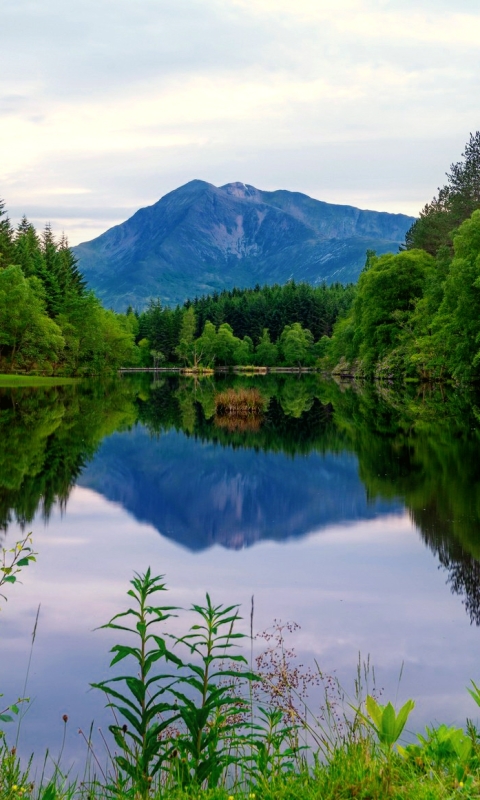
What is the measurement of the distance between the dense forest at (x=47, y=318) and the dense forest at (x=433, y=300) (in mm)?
34058

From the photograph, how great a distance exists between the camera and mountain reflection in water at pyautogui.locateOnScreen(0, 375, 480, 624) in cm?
1712

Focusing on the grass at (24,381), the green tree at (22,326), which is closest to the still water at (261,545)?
the grass at (24,381)

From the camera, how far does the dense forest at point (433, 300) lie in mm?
57188

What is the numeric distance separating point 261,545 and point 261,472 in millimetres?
8734

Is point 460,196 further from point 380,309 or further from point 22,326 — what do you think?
point 22,326

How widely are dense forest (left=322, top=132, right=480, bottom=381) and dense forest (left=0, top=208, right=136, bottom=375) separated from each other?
112ft

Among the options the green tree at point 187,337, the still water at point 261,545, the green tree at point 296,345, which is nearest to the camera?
the still water at point 261,545

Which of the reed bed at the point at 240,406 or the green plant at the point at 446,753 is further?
the reed bed at the point at 240,406

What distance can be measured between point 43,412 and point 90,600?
33346mm

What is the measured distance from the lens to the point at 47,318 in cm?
8275

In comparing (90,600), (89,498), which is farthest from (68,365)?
(90,600)

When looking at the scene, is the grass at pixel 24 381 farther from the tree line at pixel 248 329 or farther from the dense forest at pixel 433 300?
the tree line at pixel 248 329

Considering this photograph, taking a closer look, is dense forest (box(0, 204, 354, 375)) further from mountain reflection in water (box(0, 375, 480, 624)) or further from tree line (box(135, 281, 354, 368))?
mountain reflection in water (box(0, 375, 480, 624))

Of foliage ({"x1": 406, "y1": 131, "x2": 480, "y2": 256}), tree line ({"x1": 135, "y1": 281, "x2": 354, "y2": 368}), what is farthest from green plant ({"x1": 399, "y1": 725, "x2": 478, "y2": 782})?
tree line ({"x1": 135, "y1": 281, "x2": 354, "y2": 368})
